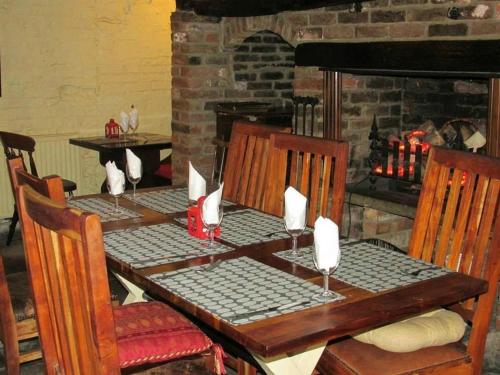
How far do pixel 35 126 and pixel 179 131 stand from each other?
1.17 metres

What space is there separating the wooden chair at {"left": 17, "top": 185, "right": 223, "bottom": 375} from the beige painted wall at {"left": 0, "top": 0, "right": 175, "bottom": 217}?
3489mm

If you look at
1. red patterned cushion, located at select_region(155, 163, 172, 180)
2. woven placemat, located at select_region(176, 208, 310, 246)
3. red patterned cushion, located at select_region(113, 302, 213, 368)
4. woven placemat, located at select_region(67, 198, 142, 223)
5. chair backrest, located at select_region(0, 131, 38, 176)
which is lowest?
red patterned cushion, located at select_region(155, 163, 172, 180)

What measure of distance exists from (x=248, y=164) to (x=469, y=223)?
1.17 m

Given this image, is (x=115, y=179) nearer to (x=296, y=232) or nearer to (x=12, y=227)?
(x=296, y=232)

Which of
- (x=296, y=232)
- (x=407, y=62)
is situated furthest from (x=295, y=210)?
(x=407, y=62)

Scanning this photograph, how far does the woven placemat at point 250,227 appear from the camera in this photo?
2342 millimetres

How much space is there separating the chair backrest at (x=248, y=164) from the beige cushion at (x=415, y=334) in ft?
3.52

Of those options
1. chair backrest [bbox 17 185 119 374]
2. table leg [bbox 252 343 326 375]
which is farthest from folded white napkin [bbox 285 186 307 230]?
chair backrest [bbox 17 185 119 374]

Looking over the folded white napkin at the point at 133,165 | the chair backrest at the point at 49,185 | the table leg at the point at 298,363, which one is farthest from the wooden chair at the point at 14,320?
the table leg at the point at 298,363

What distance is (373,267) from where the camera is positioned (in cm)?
207

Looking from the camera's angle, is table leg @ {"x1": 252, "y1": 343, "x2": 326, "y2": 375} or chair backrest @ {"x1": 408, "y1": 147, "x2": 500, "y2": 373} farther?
chair backrest @ {"x1": 408, "y1": 147, "x2": 500, "y2": 373}

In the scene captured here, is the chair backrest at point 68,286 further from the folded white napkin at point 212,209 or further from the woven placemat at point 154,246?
the folded white napkin at point 212,209

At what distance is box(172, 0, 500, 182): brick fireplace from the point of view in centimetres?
315

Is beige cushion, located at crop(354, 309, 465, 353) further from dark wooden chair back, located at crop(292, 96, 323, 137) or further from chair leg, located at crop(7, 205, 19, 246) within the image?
chair leg, located at crop(7, 205, 19, 246)
